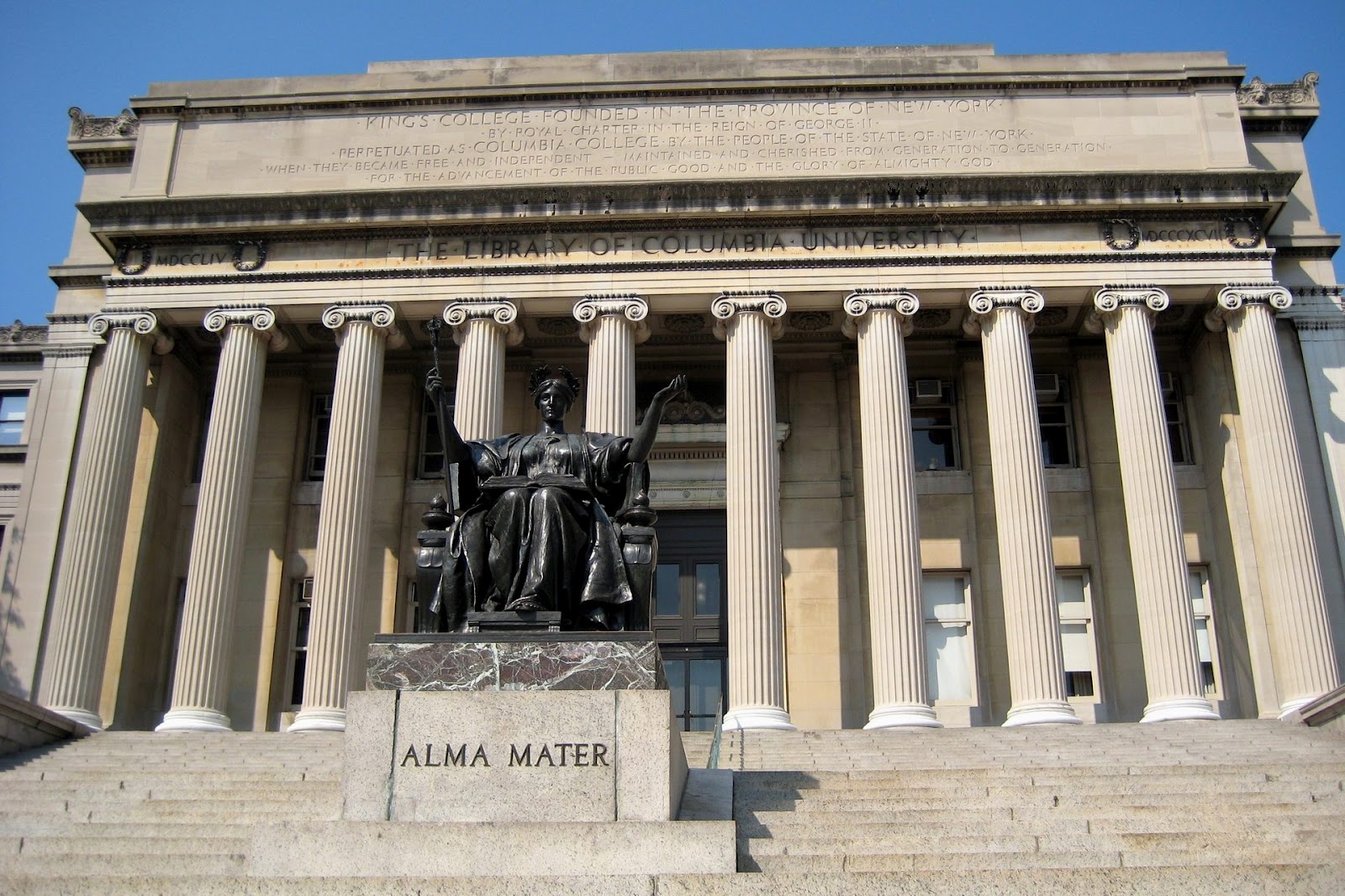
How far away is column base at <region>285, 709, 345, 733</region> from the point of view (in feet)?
76.0

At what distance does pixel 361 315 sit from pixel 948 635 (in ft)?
43.0

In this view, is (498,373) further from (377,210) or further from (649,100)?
(649,100)

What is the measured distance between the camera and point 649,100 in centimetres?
2852

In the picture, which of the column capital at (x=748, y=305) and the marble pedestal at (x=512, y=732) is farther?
the column capital at (x=748, y=305)

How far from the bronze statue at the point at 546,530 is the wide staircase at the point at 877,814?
2.36 metres

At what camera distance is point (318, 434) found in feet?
98.7

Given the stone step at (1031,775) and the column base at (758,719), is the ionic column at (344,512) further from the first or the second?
the stone step at (1031,775)

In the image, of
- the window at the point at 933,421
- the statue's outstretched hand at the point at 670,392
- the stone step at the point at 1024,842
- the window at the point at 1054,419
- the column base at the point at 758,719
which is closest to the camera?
the stone step at the point at 1024,842

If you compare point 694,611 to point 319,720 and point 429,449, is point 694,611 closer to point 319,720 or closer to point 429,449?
point 429,449

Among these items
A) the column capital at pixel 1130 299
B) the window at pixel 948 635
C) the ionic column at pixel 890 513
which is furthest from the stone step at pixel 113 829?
the column capital at pixel 1130 299

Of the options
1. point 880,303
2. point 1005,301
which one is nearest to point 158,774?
point 880,303

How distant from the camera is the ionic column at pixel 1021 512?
76.4 feet

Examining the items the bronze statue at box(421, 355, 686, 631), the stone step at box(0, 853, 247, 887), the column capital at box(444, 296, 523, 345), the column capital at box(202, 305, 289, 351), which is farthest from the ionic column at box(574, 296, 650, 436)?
the stone step at box(0, 853, 247, 887)

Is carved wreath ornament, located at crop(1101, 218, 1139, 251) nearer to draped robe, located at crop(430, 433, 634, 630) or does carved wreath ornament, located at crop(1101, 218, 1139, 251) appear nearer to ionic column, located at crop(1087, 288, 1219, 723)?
ionic column, located at crop(1087, 288, 1219, 723)
